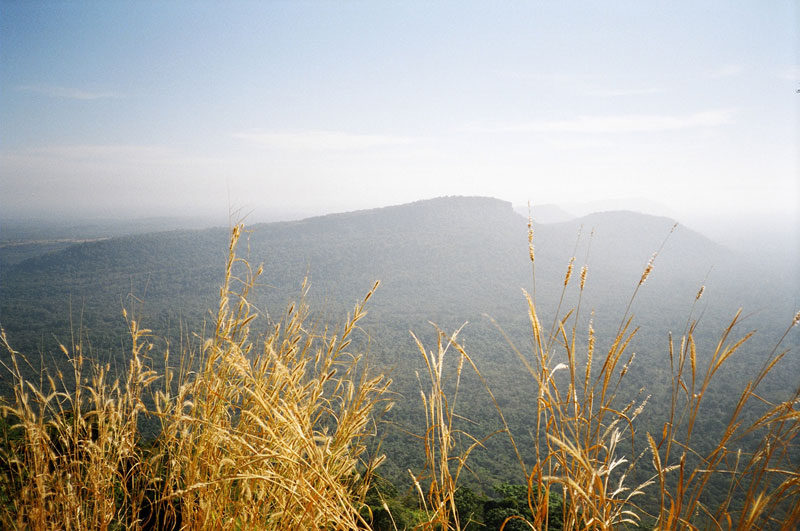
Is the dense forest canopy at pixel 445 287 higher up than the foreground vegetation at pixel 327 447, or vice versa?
the foreground vegetation at pixel 327 447

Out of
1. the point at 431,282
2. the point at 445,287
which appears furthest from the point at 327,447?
the point at 431,282

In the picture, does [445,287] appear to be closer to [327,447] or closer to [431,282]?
[431,282]

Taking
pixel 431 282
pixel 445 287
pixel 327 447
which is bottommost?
pixel 445 287

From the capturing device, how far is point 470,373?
37750 millimetres

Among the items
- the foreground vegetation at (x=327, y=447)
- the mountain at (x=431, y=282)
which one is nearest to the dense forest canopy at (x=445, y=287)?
the mountain at (x=431, y=282)

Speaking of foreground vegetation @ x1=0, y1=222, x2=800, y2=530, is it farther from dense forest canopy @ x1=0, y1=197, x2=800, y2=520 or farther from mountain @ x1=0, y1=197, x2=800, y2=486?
mountain @ x1=0, y1=197, x2=800, y2=486

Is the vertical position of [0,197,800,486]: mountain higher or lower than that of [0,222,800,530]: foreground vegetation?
lower

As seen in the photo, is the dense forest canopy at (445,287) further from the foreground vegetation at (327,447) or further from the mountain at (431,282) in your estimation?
the foreground vegetation at (327,447)

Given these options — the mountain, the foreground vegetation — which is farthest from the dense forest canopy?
the foreground vegetation

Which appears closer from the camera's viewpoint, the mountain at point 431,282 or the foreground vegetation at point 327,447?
the foreground vegetation at point 327,447

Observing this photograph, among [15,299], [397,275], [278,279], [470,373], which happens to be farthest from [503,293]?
[15,299]

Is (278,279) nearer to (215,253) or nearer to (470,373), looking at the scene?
(215,253)

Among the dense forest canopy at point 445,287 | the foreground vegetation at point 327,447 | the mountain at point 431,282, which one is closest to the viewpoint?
the foreground vegetation at point 327,447

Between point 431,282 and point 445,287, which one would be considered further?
point 431,282
